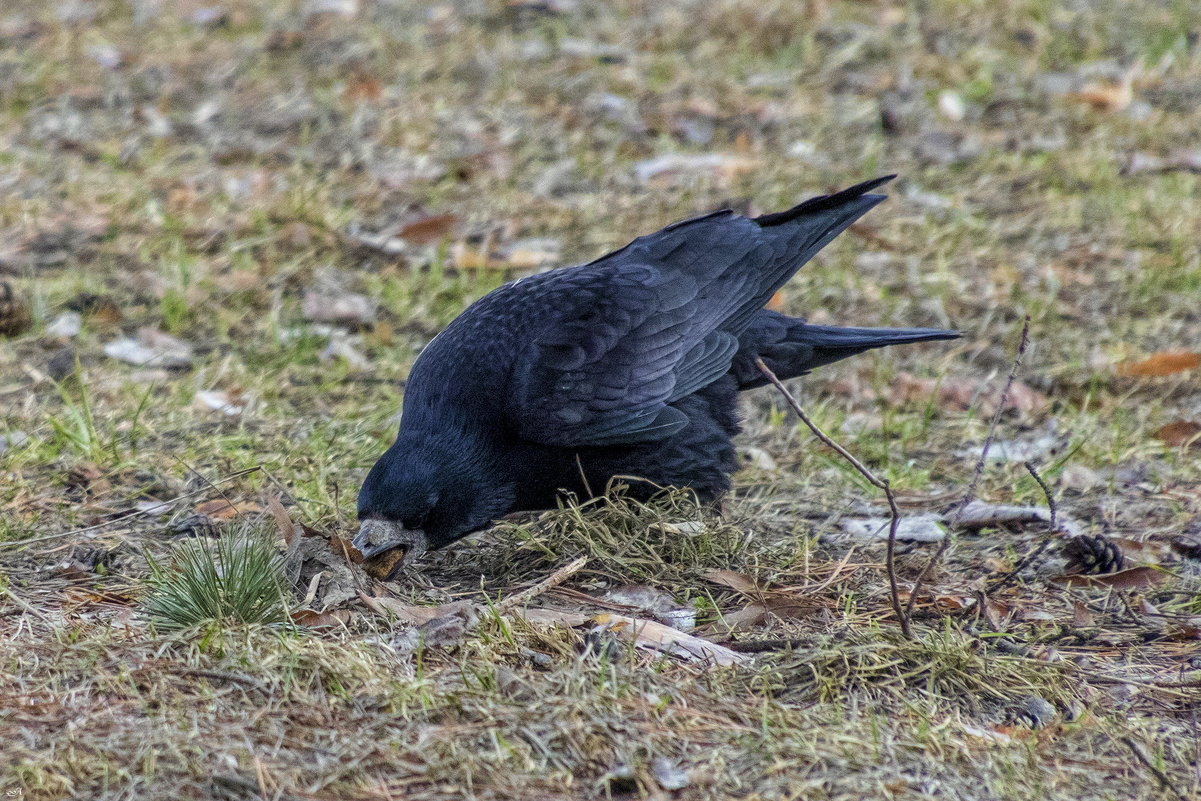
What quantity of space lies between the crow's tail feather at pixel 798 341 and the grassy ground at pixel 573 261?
0.39 meters

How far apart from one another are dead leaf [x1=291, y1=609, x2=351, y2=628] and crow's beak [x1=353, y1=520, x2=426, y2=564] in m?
0.35

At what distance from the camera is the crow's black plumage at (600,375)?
3830 mm

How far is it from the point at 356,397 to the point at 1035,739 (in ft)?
10.1

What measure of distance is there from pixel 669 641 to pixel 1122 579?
4.60 ft

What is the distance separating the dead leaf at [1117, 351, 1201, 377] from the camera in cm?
520

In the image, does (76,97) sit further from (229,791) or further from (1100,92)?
(229,791)

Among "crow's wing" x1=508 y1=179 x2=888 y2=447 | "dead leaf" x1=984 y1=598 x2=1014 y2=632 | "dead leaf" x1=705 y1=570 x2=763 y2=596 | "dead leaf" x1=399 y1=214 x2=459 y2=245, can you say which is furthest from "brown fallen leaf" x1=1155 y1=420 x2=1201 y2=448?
"dead leaf" x1=399 y1=214 x2=459 y2=245

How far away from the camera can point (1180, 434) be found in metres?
4.79

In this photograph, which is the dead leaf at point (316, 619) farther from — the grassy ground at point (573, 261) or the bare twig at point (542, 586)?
the bare twig at point (542, 586)

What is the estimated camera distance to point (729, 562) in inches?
147

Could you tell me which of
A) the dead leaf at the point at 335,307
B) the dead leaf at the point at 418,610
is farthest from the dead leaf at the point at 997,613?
the dead leaf at the point at 335,307

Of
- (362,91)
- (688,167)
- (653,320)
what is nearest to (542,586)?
(653,320)

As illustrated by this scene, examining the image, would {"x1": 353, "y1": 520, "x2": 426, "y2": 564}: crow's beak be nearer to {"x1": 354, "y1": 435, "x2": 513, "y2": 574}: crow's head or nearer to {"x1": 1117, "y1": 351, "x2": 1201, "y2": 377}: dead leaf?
{"x1": 354, "y1": 435, "x2": 513, "y2": 574}: crow's head

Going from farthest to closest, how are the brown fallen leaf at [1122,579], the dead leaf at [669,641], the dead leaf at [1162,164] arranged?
1. the dead leaf at [1162,164]
2. the brown fallen leaf at [1122,579]
3. the dead leaf at [669,641]
